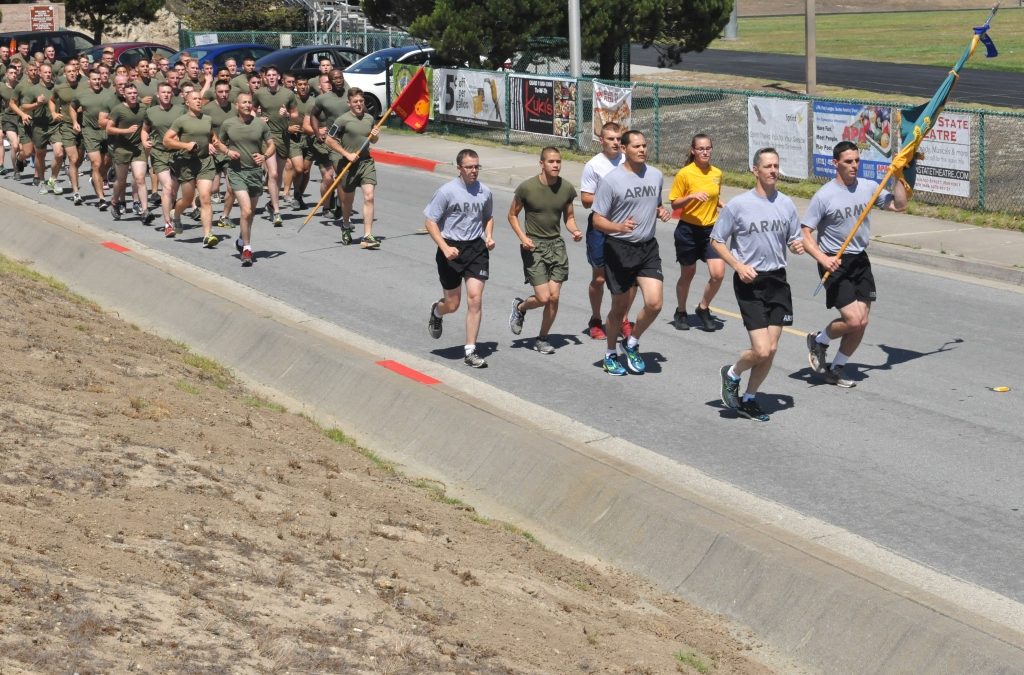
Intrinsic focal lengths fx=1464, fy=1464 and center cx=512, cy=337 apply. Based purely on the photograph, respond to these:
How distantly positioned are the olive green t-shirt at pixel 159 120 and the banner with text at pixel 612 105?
984cm

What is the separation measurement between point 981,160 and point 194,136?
10216 mm

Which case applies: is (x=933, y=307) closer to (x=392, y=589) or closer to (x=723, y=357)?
(x=723, y=357)

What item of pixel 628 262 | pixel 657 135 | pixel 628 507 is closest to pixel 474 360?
pixel 628 262

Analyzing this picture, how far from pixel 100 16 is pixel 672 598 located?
46386mm

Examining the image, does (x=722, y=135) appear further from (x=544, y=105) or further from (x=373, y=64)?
(x=373, y=64)

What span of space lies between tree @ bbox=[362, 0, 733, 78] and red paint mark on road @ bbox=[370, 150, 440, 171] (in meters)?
3.88

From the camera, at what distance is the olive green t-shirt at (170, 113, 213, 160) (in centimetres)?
1744

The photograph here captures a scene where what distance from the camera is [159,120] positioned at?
726 inches

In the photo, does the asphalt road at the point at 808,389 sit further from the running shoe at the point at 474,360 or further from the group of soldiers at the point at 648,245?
the group of soldiers at the point at 648,245

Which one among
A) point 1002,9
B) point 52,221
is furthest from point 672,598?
point 1002,9

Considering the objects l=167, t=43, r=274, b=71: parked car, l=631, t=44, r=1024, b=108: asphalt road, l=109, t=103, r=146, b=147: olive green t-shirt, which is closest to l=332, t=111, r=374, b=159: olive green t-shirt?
l=109, t=103, r=146, b=147: olive green t-shirt

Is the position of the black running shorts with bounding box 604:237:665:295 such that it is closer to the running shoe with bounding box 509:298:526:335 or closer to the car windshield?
the running shoe with bounding box 509:298:526:335

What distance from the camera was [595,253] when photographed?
12.7 meters

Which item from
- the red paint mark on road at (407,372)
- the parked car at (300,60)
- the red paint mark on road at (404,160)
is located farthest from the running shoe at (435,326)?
the parked car at (300,60)
